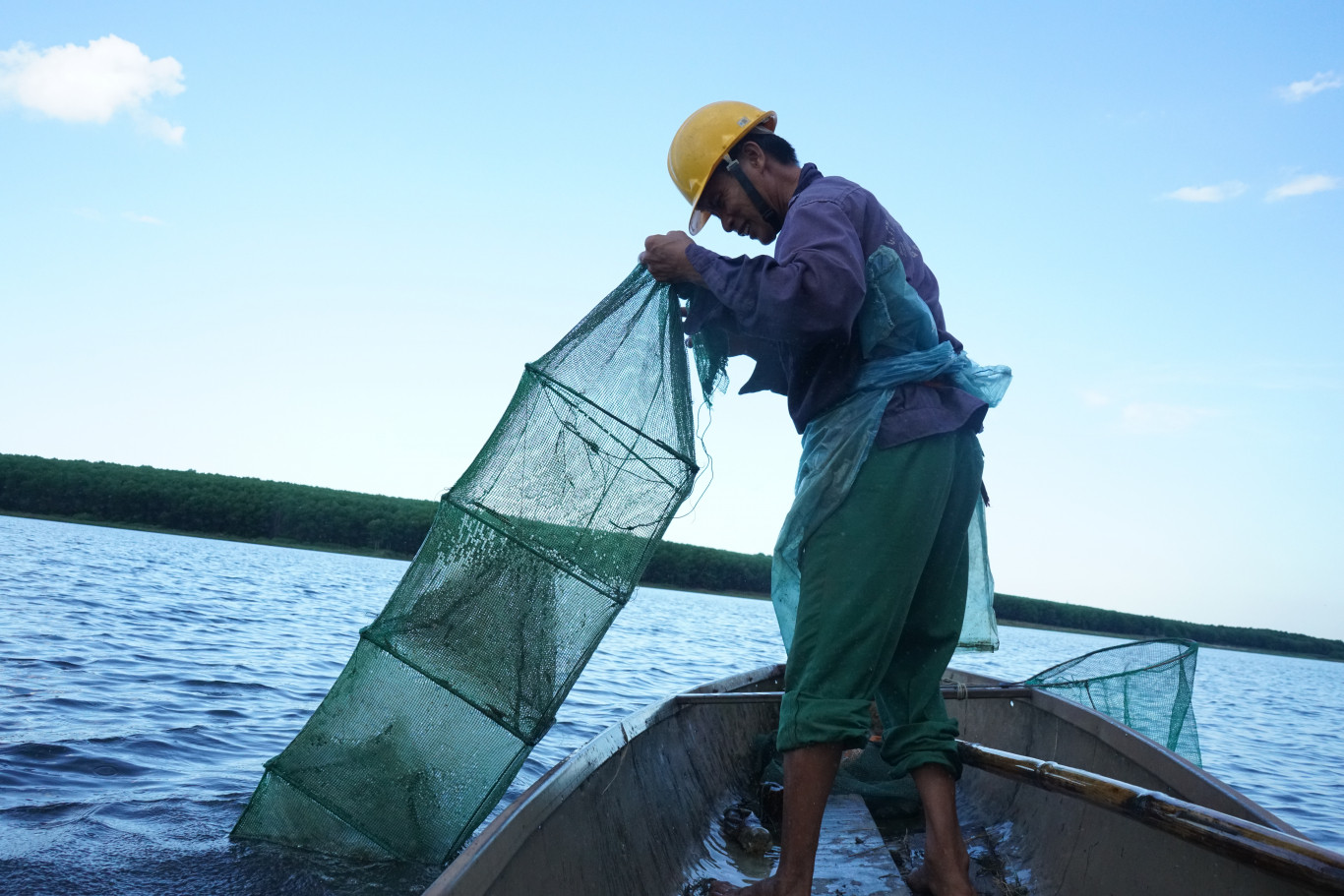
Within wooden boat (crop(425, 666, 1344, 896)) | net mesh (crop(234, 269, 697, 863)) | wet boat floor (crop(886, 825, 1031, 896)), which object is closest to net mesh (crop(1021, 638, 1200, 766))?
wooden boat (crop(425, 666, 1344, 896))

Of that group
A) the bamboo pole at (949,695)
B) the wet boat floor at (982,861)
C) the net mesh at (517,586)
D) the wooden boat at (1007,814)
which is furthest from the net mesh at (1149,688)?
the net mesh at (517,586)

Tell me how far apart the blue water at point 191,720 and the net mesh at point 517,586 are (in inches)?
14.5

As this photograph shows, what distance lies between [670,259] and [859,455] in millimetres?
703

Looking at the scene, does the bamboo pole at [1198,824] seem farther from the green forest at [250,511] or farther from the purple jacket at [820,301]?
the green forest at [250,511]

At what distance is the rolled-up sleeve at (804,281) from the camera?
6.85 feet

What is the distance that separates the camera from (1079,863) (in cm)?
282

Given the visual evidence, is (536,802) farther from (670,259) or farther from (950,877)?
(670,259)

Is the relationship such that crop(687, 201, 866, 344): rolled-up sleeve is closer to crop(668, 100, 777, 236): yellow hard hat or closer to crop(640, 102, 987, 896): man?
crop(640, 102, 987, 896): man

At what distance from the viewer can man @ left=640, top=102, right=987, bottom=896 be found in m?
2.16

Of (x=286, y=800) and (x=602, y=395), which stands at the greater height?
(x=602, y=395)

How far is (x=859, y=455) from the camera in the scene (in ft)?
7.45

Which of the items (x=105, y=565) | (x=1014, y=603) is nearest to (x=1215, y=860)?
(x=105, y=565)

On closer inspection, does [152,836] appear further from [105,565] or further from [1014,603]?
[1014,603]

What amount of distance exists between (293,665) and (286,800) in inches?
242
